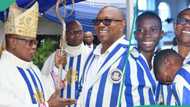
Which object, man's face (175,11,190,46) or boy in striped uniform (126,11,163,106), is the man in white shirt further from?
man's face (175,11,190,46)

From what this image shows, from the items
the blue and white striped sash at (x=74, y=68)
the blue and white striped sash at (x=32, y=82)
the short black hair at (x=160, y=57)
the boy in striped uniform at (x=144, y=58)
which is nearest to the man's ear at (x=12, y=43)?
the blue and white striped sash at (x=32, y=82)

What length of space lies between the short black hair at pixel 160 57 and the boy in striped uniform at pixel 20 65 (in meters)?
0.63

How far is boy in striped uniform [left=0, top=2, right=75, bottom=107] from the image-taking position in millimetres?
3096

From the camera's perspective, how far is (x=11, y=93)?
122 inches

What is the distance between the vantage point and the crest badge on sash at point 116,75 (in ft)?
10.3

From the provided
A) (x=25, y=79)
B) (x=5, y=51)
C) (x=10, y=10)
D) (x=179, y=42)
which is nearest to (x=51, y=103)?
(x=25, y=79)

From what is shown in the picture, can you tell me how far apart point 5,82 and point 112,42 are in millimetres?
791

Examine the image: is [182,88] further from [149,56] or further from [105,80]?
[105,80]

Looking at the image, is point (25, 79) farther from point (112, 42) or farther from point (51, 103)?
point (112, 42)

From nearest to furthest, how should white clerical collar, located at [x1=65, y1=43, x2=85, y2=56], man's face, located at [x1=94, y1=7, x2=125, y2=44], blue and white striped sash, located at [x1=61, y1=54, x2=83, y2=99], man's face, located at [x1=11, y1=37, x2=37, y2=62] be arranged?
man's face, located at [x1=11, y1=37, x2=37, y2=62] < man's face, located at [x1=94, y1=7, x2=125, y2=44] < blue and white striped sash, located at [x1=61, y1=54, x2=83, y2=99] < white clerical collar, located at [x1=65, y1=43, x2=85, y2=56]

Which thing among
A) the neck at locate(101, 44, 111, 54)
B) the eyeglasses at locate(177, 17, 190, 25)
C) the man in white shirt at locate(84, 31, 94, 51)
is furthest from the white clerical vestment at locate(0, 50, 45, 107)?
the man in white shirt at locate(84, 31, 94, 51)

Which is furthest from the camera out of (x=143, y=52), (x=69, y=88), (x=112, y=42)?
(x=69, y=88)

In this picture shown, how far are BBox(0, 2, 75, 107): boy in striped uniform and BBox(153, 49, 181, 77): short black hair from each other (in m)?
0.63

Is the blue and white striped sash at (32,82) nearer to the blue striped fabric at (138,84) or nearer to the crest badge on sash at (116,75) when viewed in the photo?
the crest badge on sash at (116,75)
